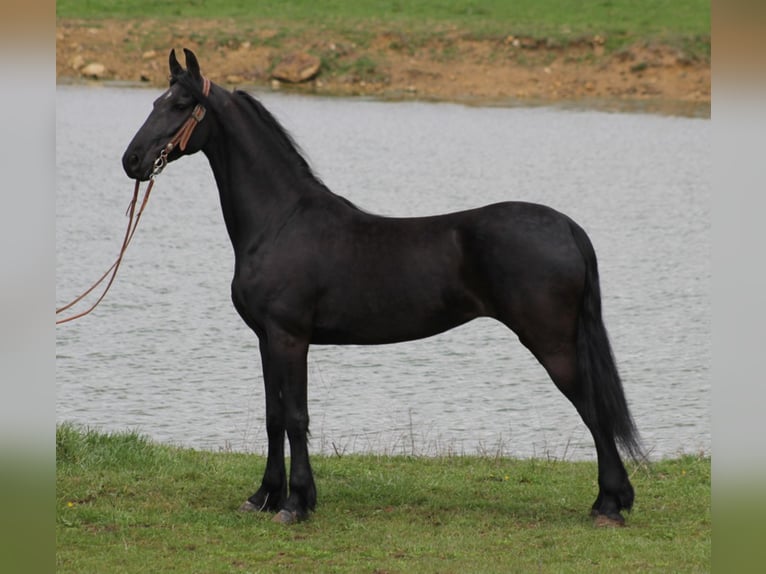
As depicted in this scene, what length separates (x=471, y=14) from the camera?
130ft

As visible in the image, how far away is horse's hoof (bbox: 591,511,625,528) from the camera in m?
6.04

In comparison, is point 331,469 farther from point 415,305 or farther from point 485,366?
point 485,366

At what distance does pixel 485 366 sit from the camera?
1291cm

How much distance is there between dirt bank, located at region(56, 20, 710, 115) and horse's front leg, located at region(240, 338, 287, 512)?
30.1 metres

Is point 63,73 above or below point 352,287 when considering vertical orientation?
above

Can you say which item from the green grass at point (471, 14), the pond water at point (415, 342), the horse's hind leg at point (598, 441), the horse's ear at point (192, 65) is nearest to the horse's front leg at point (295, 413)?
the pond water at point (415, 342)

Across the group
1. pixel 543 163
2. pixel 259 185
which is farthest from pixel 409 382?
pixel 543 163

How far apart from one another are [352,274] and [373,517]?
130 centimetres

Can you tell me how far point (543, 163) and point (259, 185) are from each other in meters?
22.2

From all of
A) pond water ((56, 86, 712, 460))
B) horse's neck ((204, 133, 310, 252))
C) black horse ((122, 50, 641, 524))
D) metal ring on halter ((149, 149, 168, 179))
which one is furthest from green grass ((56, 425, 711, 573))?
metal ring on halter ((149, 149, 168, 179))

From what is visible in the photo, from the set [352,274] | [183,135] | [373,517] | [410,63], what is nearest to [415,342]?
[373,517]

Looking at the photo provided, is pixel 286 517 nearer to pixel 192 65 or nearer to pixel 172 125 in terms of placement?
pixel 172 125

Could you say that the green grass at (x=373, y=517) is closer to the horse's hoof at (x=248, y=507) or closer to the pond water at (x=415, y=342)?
the horse's hoof at (x=248, y=507)
